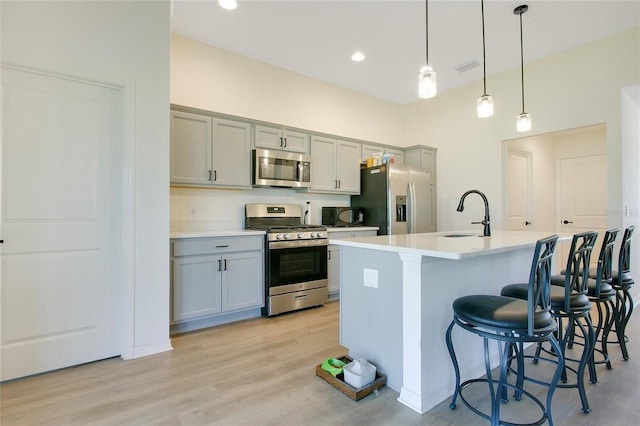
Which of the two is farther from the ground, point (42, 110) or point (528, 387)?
point (42, 110)

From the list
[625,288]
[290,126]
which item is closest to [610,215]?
[625,288]

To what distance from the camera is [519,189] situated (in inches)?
199

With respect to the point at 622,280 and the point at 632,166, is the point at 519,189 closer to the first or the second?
the point at 632,166

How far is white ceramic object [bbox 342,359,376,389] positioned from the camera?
1.88 meters

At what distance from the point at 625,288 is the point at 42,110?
4283 millimetres

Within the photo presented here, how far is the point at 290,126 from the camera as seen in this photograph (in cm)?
403

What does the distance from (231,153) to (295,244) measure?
1235mm

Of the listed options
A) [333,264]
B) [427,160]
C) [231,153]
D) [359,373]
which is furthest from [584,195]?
[231,153]

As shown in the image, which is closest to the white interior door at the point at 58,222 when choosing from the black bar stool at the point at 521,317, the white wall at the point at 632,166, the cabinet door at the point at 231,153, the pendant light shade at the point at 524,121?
the cabinet door at the point at 231,153

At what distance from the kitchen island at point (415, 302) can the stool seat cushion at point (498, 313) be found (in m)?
0.22

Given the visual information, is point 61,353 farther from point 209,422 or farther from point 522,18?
point 522,18

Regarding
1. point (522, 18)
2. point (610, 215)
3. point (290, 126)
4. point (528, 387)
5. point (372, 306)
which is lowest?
point (528, 387)

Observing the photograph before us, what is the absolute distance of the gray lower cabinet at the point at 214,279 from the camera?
2.84 m

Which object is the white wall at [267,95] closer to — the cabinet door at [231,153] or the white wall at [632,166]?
the cabinet door at [231,153]
